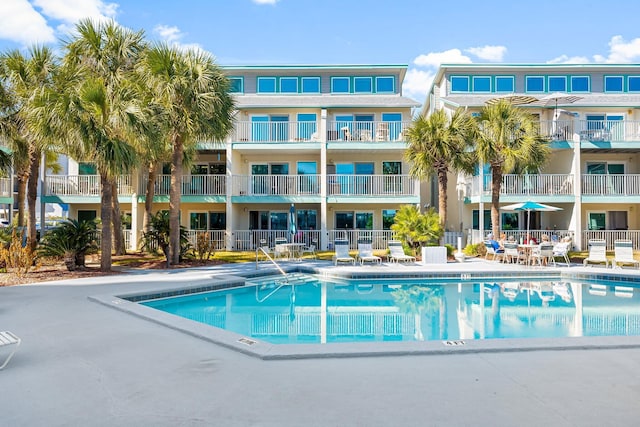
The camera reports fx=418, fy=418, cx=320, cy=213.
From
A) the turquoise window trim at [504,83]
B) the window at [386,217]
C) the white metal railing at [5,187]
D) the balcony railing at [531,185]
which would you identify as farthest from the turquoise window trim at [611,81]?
the white metal railing at [5,187]

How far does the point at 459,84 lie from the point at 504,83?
8.25 feet

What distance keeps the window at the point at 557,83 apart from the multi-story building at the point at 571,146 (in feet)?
0.17

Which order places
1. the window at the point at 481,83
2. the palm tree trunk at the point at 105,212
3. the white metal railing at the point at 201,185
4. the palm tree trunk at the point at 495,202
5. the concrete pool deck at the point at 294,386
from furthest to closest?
1. the window at the point at 481,83
2. the white metal railing at the point at 201,185
3. the palm tree trunk at the point at 495,202
4. the palm tree trunk at the point at 105,212
5. the concrete pool deck at the point at 294,386

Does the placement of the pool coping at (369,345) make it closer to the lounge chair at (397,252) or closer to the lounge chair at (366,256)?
the lounge chair at (366,256)

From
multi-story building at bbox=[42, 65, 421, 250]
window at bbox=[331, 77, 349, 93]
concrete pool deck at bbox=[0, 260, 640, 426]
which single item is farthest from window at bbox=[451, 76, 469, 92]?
concrete pool deck at bbox=[0, 260, 640, 426]

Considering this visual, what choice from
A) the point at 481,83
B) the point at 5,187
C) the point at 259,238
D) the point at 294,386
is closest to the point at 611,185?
the point at 481,83

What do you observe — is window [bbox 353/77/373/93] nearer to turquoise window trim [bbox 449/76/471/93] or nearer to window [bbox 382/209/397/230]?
turquoise window trim [bbox 449/76/471/93]

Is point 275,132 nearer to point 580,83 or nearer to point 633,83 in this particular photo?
point 580,83

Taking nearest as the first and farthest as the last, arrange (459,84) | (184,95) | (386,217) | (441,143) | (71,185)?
(184,95) < (441,143) < (71,185) < (386,217) < (459,84)

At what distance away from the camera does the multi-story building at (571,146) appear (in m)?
20.7

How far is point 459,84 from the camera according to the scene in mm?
24094

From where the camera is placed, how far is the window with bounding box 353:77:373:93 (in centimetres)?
2381

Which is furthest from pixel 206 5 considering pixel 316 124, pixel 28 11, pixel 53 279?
pixel 28 11

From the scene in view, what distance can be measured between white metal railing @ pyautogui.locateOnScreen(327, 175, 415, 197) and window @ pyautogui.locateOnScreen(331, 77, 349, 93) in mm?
5716
